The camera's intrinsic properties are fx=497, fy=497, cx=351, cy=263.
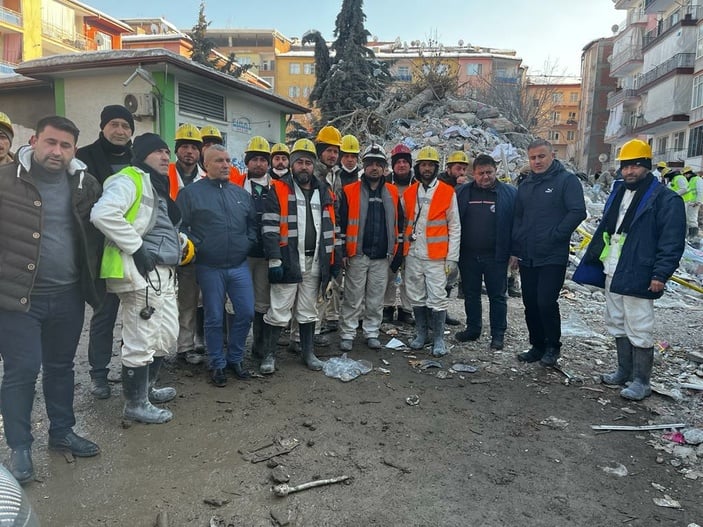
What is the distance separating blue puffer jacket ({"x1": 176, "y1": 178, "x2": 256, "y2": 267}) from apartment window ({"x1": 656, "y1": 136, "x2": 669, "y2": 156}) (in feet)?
121

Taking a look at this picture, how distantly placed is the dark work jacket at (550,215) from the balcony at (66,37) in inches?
1470

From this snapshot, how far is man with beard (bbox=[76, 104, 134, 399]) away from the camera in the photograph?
3.76m

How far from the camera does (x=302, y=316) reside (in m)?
4.79

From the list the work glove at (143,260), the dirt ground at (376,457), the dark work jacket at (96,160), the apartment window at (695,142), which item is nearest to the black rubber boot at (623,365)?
the dirt ground at (376,457)

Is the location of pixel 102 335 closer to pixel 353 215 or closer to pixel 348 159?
pixel 353 215

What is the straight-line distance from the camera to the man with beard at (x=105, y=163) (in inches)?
148

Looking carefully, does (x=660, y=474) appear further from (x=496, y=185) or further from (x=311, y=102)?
(x=311, y=102)

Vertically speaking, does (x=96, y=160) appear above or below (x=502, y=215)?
above

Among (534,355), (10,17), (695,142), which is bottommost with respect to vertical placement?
(534,355)

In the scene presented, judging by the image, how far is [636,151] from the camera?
14.3 feet

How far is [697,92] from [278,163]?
3333cm

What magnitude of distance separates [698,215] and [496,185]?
505 inches

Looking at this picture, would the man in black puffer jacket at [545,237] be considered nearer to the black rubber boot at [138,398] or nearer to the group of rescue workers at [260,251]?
the group of rescue workers at [260,251]

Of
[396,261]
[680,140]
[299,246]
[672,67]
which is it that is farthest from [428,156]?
[672,67]
